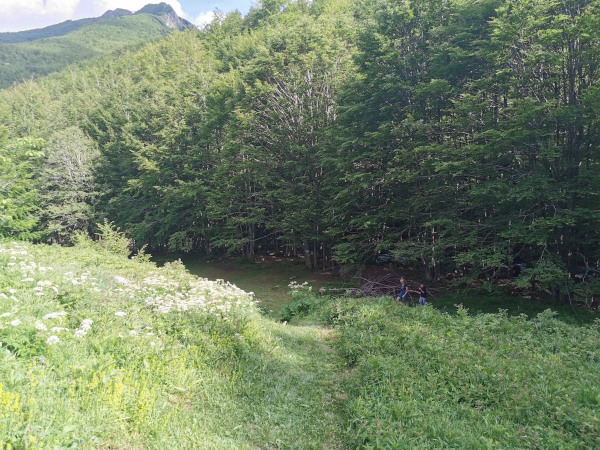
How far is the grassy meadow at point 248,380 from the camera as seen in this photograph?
10.9 ft

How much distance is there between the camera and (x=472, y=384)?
196 inches

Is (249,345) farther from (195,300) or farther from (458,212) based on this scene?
(458,212)

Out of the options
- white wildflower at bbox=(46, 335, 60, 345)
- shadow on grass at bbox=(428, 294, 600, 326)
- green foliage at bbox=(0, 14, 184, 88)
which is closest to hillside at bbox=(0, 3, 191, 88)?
green foliage at bbox=(0, 14, 184, 88)

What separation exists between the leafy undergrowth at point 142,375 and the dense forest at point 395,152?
8.88 meters

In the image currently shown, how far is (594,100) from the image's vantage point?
10.5 metres

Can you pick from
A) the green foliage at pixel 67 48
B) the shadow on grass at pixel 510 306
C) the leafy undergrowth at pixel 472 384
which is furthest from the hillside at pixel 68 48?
the leafy undergrowth at pixel 472 384

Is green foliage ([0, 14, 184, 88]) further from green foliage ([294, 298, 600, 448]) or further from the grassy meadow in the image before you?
green foliage ([294, 298, 600, 448])

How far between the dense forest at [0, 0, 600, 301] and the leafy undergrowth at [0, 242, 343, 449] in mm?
8879

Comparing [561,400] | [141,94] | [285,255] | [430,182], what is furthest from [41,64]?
[561,400]

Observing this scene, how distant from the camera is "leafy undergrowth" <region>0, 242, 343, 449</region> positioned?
3102 mm

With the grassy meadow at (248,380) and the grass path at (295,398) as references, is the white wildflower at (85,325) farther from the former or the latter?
the grass path at (295,398)

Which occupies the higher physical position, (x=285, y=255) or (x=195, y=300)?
(x=195, y=300)

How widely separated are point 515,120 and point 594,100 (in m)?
2.12

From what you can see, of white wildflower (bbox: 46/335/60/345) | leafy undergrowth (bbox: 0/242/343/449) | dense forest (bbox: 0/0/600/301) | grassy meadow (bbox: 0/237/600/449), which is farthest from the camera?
dense forest (bbox: 0/0/600/301)
